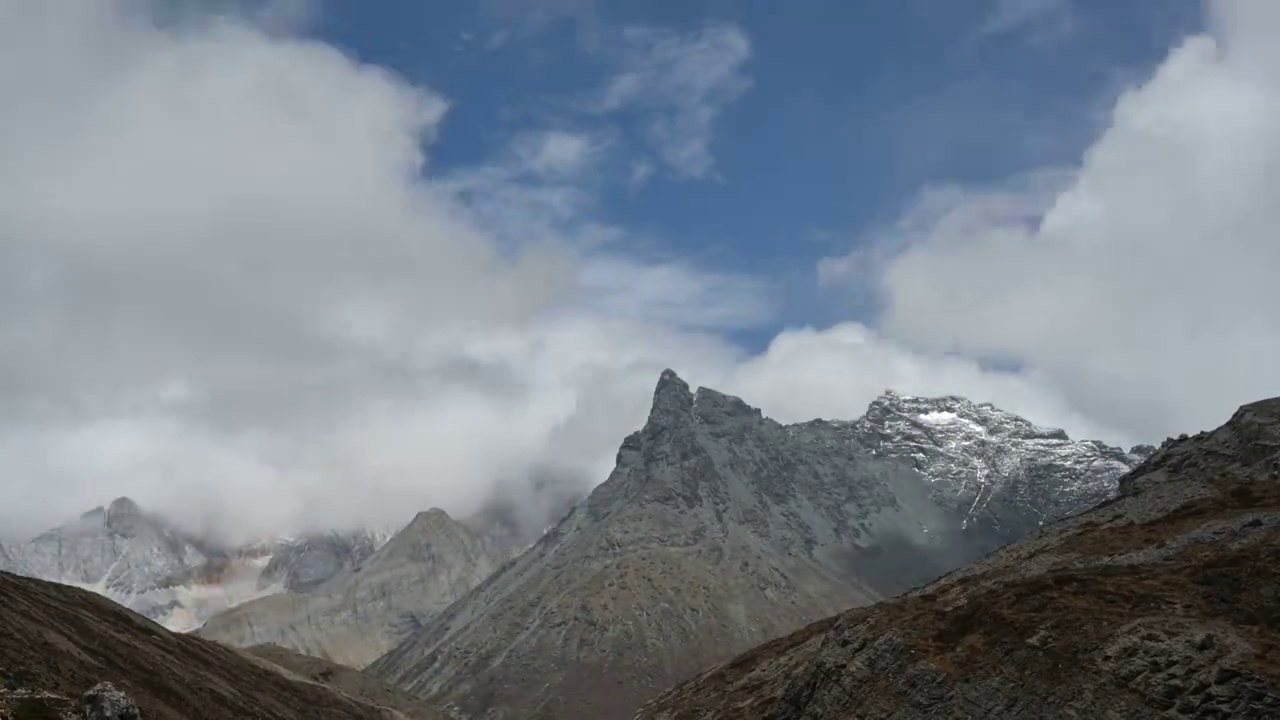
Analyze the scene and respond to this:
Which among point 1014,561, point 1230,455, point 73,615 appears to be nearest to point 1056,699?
point 1014,561

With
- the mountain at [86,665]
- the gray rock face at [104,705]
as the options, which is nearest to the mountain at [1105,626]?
the gray rock face at [104,705]

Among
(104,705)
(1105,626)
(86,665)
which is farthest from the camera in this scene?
(86,665)

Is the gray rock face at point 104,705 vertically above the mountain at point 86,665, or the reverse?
the mountain at point 86,665

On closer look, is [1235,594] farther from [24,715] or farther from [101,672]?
[101,672]

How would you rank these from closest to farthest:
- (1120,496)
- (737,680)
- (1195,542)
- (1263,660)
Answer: (1263,660), (1195,542), (1120,496), (737,680)

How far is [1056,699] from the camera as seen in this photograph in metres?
85.9

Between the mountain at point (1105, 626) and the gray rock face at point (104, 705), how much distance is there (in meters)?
63.5

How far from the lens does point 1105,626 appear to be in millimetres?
89688

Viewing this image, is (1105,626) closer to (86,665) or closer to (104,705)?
(104,705)

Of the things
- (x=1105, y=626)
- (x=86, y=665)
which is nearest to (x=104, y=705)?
(x=86, y=665)

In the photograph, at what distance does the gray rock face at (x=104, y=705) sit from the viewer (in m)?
89.9

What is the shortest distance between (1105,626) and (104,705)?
269 feet

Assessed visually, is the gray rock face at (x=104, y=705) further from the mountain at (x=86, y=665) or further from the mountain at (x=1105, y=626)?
the mountain at (x=1105, y=626)

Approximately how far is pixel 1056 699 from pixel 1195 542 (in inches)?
1278
